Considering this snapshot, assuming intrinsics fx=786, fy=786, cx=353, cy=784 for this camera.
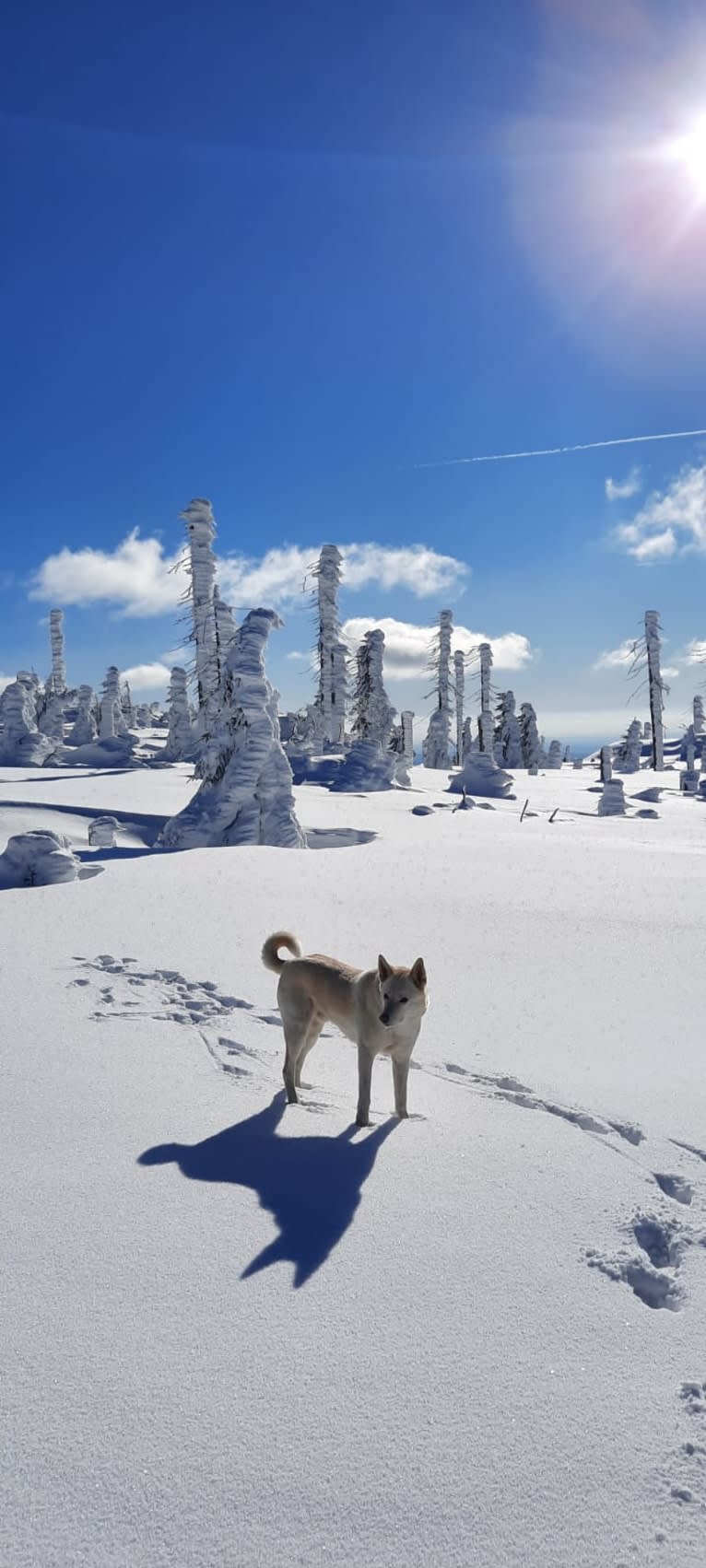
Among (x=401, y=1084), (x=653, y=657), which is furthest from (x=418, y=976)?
(x=653, y=657)

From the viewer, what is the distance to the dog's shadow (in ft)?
9.68

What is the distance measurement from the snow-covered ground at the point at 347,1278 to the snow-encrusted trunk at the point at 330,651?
31.7 metres

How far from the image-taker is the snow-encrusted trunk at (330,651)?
3741cm

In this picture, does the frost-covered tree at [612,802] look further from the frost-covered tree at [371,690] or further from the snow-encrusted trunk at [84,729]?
the snow-encrusted trunk at [84,729]

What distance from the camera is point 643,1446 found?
2.13m

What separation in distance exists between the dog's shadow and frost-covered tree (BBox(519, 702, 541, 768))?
48.2 meters

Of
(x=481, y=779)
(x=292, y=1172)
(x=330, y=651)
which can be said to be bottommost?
(x=292, y=1172)

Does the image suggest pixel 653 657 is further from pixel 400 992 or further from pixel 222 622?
pixel 400 992

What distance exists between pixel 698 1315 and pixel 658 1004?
3467 millimetres

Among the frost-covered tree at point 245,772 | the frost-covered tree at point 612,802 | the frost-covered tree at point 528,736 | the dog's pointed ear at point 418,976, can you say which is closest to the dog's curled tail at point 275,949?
the dog's pointed ear at point 418,976

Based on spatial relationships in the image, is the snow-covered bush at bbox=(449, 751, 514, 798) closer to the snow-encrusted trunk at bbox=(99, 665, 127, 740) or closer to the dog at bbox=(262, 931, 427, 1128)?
the snow-encrusted trunk at bbox=(99, 665, 127, 740)

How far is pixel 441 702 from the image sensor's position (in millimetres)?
48188

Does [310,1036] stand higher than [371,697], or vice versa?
[371,697]

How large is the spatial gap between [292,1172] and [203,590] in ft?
93.4
